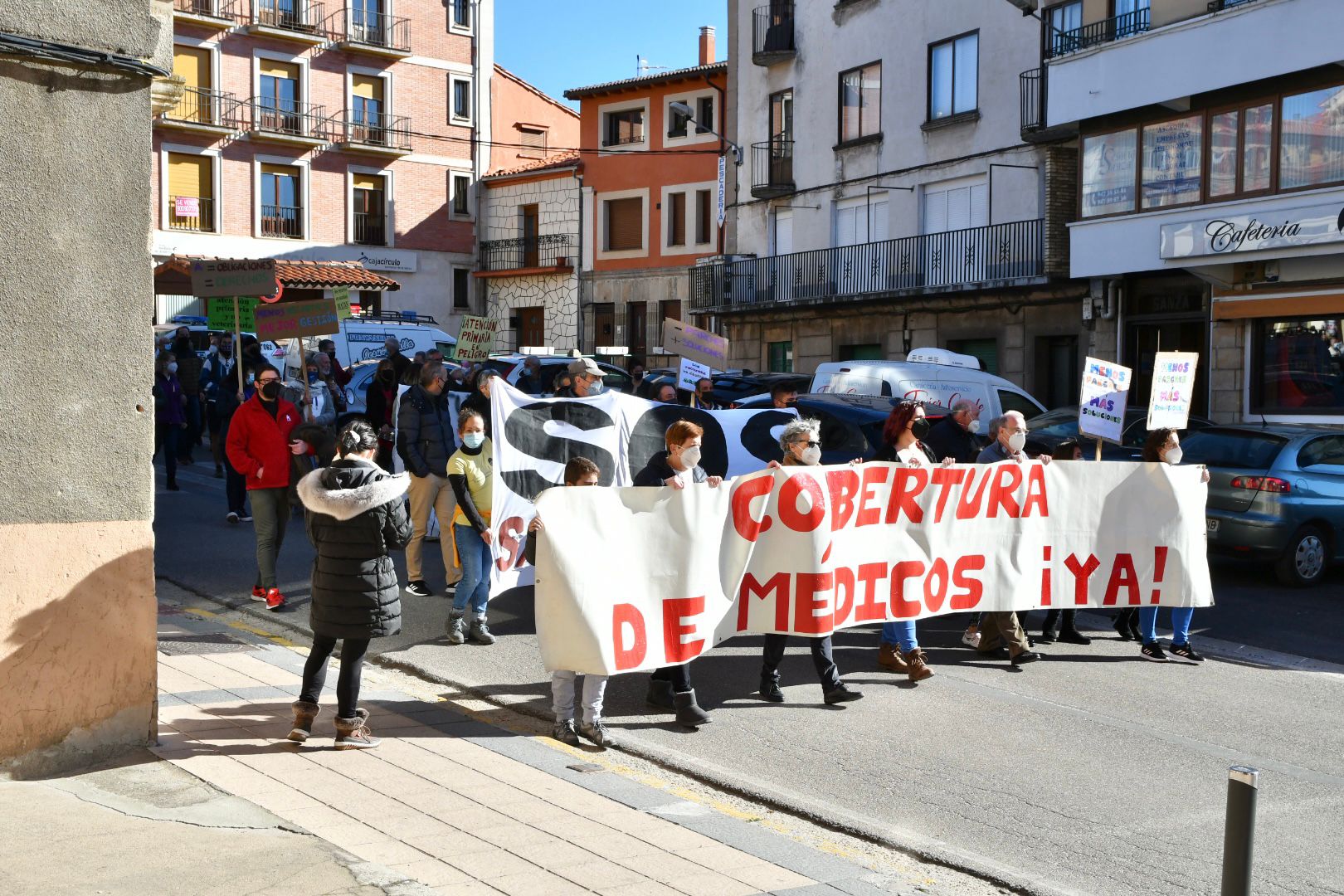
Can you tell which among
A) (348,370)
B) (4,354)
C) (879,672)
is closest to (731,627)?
(879,672)

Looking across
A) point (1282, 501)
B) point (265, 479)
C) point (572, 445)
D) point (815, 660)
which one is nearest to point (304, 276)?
point (265, 479)

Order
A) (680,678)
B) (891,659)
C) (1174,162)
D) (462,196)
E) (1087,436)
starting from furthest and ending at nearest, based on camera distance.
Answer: (462,196) < (1174,162) < (1087,436) < (891,659) < (680,678)

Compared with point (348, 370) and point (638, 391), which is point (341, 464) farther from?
point (348, 370)

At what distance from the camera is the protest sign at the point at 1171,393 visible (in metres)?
11.2

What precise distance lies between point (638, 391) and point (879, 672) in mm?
12528

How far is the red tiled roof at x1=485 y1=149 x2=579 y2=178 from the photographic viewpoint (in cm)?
5029

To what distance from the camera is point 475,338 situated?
20922 mm

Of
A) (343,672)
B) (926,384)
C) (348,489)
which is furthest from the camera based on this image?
(926,384)

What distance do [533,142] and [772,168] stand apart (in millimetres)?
19563

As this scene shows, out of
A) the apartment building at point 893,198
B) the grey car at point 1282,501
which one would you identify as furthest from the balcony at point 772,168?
the grey car at point 1282,501

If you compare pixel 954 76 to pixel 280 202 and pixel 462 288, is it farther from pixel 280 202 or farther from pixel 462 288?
pixel 462 288

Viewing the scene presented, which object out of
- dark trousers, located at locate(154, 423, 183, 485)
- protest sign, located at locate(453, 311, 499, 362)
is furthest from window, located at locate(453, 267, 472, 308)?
dark trousers, located at locate(154, 423, 183, 485)

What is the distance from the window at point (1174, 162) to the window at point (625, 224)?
950 inches

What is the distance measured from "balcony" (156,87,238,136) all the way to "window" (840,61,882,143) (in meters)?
20.8
